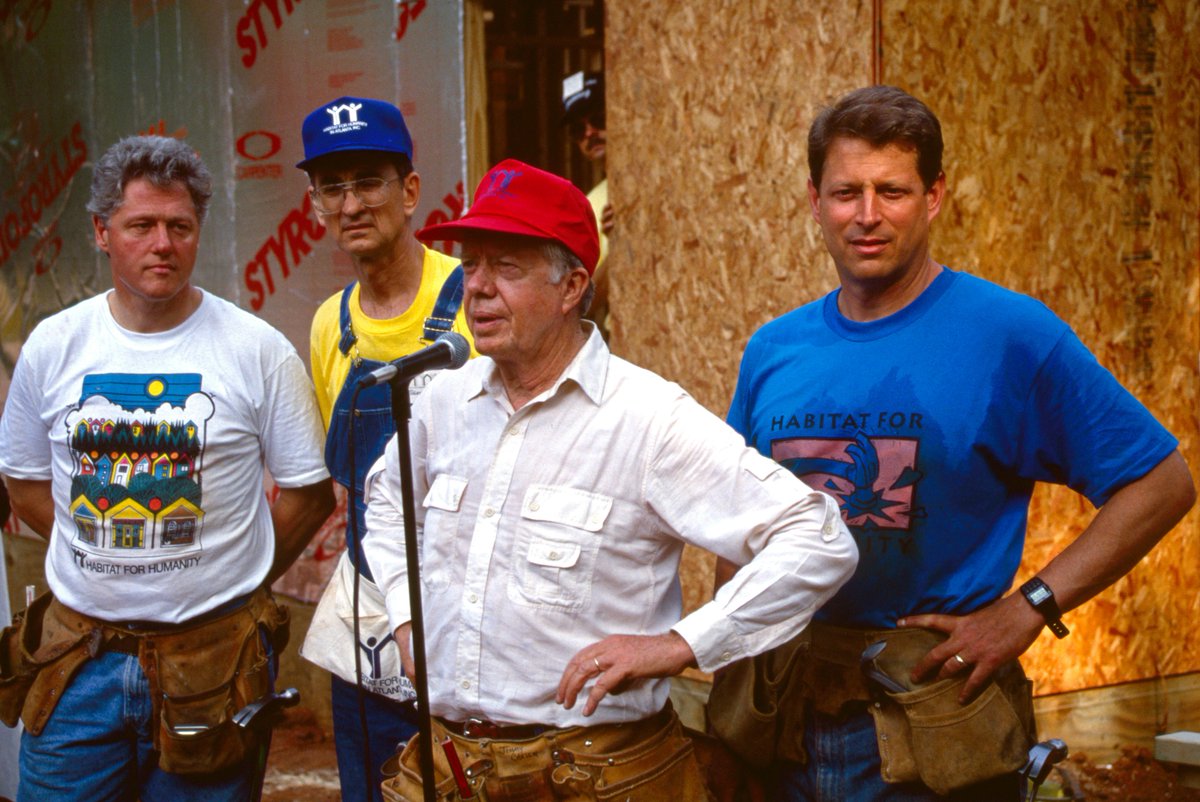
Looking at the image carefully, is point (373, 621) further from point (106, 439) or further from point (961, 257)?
point (961, 257)

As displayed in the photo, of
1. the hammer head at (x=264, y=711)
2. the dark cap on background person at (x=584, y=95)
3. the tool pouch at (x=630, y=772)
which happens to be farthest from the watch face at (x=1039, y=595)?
the dark cap on background person at (x=584, y=95)

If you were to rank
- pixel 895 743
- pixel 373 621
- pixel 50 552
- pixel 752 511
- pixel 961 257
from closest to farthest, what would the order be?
1. pixel 752 511
2. pixel 895 743
3. pixel 373 621
4. pixel 50 552
5. pixel 961 257

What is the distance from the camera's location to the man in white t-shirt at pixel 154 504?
4.04 meters

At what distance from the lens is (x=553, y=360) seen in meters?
3.17

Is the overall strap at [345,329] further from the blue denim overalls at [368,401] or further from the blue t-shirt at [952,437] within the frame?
the blue t-shirt at [952,437]

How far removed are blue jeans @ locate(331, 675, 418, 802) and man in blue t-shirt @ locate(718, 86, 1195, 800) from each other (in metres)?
1.22

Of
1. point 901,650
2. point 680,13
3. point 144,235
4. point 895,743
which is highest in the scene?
point 680,13

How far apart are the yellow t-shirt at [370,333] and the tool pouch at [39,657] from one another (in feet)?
2.96

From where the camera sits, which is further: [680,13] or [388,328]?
[680,13]

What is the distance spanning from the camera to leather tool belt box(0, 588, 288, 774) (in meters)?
4.04

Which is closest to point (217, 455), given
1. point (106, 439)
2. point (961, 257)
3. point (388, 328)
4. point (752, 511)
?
point (106, 439)

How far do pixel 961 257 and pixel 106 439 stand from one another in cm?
309

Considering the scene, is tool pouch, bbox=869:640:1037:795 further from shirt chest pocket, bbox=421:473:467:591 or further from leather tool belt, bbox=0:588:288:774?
leather tool belt, bbox=0:588:288:774

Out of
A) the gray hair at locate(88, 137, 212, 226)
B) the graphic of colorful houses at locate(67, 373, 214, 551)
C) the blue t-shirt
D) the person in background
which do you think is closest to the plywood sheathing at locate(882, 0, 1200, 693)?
the person in background
